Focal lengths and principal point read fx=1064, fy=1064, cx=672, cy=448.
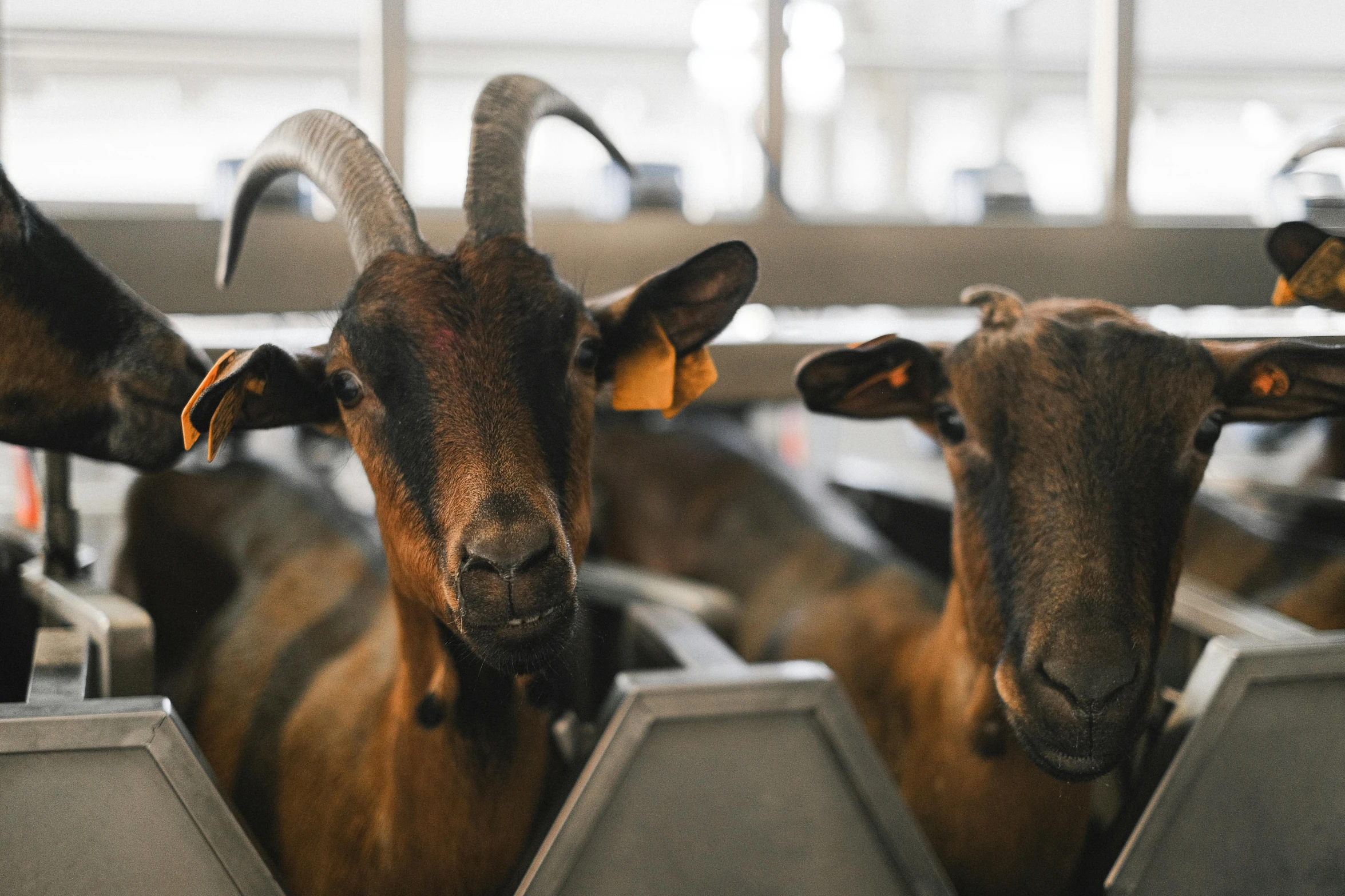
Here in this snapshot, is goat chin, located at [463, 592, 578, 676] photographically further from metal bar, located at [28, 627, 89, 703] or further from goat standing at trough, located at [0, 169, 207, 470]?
goat standing at trough, located at [0, 169, 207, 470]

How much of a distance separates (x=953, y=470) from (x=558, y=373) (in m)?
0.77

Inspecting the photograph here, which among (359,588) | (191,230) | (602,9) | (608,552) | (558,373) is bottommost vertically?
(608,552)

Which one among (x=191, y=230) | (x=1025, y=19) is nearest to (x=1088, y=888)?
(x=191, y=230)

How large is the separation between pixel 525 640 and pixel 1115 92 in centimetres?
258

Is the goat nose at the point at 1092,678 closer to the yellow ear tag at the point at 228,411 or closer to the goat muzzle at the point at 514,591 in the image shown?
the goat muzzle at the point at 514,591

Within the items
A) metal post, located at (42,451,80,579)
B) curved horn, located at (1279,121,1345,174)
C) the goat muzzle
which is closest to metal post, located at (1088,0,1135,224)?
curved horn, located at (1279,121,1345,174)

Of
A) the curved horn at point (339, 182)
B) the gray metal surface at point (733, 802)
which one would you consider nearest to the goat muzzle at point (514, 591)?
the gray metal surface at point (733, 802)

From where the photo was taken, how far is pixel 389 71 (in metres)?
2.72

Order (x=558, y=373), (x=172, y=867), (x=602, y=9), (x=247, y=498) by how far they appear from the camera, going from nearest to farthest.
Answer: (x=172, y=867) < (x=558, y=373) < (x=247, y=498) < (x=602, y=9)

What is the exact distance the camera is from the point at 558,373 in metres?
1.70

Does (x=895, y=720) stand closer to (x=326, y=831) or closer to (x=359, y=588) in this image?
(x=326, y=831)

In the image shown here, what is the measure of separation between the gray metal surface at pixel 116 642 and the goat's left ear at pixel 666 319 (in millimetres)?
988

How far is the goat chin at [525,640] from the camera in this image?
1.47 metres

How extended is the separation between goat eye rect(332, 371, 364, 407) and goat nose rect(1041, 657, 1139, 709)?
1.16m
